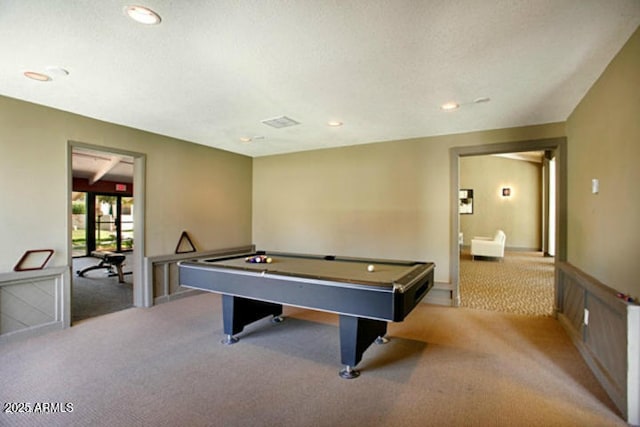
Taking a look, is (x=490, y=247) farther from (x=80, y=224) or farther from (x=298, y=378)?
(x=80, y=224)

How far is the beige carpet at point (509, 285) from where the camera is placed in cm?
436

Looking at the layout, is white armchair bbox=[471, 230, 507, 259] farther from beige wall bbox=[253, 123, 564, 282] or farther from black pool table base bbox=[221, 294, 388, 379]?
black pool table base bbox=[221, 294, 388, 379]

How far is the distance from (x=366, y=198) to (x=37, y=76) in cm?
403

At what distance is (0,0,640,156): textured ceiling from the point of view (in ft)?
5.81

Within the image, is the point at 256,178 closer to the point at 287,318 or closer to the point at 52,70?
the point at 287,318

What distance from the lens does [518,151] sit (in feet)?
13.6

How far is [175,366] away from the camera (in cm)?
263

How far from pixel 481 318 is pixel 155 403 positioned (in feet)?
11.6

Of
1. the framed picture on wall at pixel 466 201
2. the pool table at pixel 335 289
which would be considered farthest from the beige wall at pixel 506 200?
the pool table at pixel 335 289

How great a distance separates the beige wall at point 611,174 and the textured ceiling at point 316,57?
17 centimetres

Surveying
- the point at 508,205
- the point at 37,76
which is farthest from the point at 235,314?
the point at 508,205

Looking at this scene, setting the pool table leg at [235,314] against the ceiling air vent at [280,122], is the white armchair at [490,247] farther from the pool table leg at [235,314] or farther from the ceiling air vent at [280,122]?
the pool table leg at [235,314]

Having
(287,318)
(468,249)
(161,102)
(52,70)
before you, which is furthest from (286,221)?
(468,249)

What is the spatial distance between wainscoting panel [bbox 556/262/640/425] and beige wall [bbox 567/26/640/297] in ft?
Answer: 0.38
